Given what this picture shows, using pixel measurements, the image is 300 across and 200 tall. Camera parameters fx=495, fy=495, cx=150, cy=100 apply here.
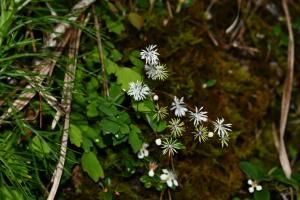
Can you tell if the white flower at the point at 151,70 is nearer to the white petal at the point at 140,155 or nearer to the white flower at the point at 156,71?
the white flower at the point at 156,71

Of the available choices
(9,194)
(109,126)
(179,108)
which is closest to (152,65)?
(179,108)

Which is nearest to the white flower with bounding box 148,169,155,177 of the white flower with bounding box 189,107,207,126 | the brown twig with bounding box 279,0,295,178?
the white flower with bounding box 189,107,207,126

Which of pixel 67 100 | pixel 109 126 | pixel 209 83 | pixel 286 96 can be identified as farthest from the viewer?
pixel 286 96

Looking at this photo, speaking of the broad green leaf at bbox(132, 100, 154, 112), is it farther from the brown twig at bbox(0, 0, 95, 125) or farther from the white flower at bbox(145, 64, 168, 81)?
the brown twig at bbox(0, 0, 95, 125)

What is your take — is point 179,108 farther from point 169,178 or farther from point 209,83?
point 209,83

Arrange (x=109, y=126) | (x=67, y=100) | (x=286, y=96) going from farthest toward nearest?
(x=286, y=96)
(x=67, y=100)
(x=109, y=126)

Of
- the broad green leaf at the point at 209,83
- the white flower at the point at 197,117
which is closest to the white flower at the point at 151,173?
the white flower at the point at 197,117
